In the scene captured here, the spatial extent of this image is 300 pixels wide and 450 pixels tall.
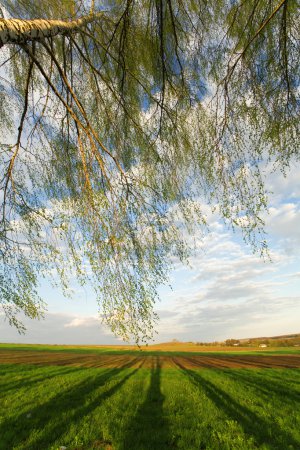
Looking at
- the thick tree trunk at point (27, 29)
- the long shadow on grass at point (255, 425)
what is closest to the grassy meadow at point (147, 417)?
the long shadow on grass at point (255, 425)

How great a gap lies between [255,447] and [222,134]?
581cm

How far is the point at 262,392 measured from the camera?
36.2 feet

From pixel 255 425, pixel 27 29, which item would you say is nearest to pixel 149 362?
pixel 255 425

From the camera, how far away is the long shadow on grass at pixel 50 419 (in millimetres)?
5672

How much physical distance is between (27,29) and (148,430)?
26.0ft

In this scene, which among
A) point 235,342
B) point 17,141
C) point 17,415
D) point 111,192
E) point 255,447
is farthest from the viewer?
point 235,342

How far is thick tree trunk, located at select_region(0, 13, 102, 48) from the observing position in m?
4.52

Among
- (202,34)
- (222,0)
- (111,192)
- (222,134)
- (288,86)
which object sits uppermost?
(222,0)

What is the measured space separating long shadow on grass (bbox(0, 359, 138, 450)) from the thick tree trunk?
22.4ft

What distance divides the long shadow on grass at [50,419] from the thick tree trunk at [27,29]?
6.82 m

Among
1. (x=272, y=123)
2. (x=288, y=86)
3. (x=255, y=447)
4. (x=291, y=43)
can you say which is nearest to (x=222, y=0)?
(x=291, y=43)

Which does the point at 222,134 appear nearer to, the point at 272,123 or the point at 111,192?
the point at 272,123

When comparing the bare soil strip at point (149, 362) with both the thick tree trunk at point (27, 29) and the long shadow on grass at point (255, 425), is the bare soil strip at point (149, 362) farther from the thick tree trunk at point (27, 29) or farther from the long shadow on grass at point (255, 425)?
the thick tree trunk at point (27, 29)

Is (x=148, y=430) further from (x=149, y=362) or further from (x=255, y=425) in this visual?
(x=149, y=362)
